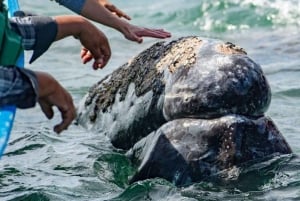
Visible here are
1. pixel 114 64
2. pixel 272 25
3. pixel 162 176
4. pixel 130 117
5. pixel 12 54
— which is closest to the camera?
pixel 12 54

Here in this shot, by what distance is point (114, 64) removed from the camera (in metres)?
9.86

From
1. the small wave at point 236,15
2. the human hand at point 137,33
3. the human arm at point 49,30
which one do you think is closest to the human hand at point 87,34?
the human arm at point 49,30

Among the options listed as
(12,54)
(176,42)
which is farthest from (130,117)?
(12,54)

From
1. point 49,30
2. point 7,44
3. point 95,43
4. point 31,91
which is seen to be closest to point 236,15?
point 95,43

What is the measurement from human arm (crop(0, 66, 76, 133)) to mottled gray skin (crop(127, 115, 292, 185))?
1.14 metres

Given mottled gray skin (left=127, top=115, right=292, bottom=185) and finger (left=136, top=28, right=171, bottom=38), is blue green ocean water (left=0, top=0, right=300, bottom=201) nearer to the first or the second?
mottled gray skin (left=127, top=115, right=292, bottom=185)

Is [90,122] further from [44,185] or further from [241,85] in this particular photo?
[241,85]

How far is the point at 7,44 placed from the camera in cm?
453

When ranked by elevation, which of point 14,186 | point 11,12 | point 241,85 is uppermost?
point 11,12

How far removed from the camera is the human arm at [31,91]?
4.34 metres

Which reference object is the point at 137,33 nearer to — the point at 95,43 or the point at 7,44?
the point at 95,43

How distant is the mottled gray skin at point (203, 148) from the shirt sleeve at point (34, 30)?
967 mm

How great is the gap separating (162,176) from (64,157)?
45.1 inches

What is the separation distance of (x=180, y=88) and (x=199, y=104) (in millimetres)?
Answer: 186
